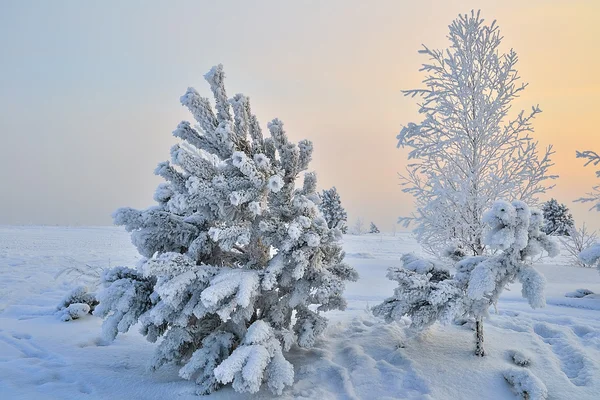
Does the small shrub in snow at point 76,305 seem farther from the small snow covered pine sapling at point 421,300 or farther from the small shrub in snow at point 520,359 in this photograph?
the small shrub in snow at point 520,359

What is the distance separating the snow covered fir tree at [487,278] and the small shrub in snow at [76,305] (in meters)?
5.86

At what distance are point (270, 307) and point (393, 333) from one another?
86.6 inches

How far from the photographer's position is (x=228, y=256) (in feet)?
17.8

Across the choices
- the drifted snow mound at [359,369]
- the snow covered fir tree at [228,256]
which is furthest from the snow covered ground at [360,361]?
the snow covered fir tree at [228,256]

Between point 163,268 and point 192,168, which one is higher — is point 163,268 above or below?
below

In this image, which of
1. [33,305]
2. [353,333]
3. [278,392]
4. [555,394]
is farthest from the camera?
[33,305]

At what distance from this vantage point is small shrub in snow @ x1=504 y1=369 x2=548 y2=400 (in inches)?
166

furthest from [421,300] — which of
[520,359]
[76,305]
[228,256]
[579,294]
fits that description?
[579,294]

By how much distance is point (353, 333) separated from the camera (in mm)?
6211

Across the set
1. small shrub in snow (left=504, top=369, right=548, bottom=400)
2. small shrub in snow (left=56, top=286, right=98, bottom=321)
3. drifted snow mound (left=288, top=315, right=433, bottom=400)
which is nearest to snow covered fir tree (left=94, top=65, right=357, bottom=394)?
drifted snow mound (left=288, top=315, right=433, bottom=400)

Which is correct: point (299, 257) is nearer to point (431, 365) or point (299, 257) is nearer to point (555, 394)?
point (431, 365)

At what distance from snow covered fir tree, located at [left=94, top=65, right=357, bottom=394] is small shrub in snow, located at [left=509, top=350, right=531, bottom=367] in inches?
95.5

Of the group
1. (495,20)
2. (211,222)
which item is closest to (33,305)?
(211,222)

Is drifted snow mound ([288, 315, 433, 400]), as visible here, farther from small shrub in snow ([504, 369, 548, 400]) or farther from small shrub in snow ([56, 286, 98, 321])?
small shrub in snow ([56, 286, 98, 321])
